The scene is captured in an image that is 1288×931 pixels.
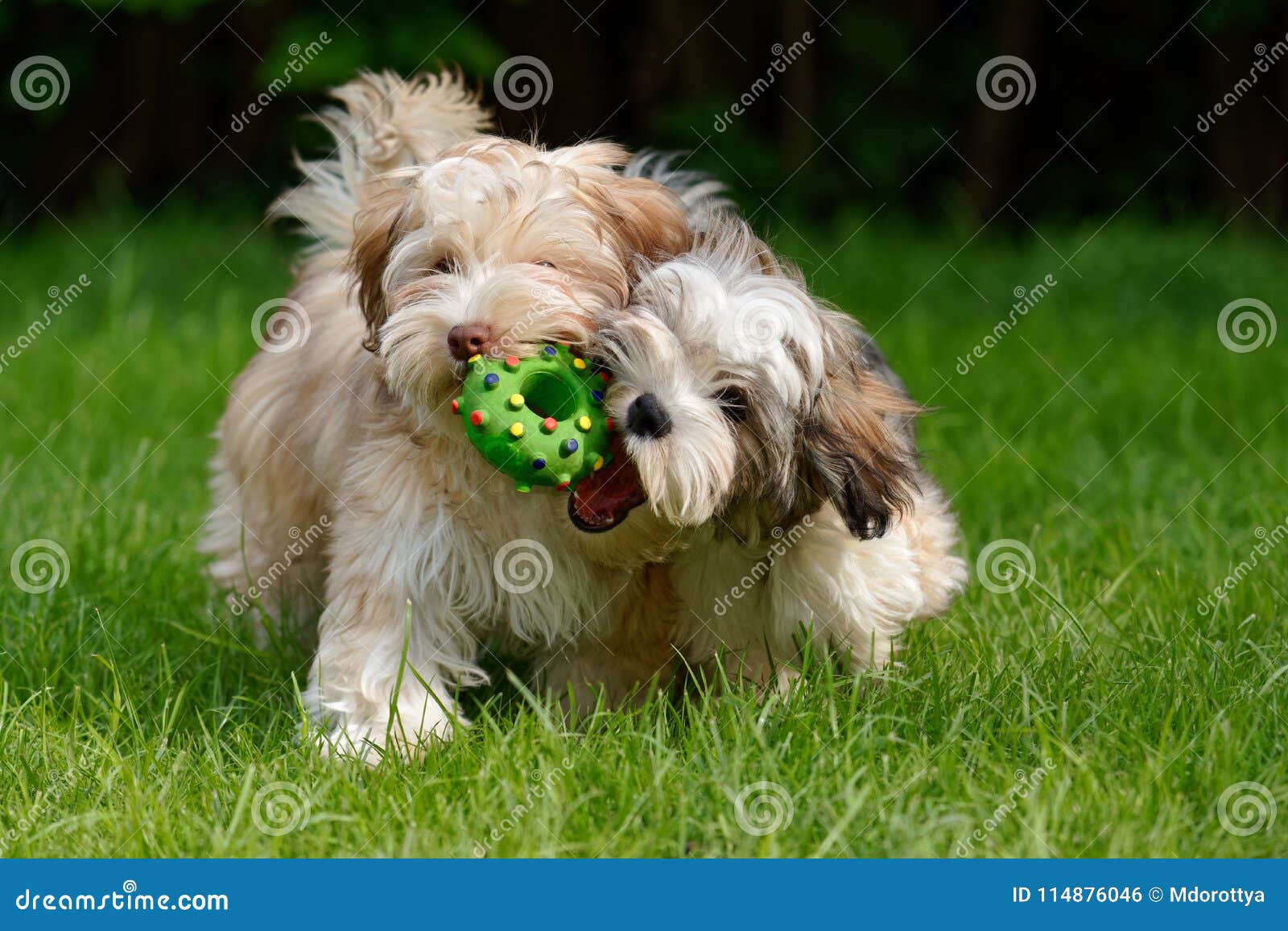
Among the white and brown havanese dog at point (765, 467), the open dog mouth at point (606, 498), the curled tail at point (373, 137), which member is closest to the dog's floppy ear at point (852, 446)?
the white and brown havanese dog at point (765, 467)

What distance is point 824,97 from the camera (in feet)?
32.7

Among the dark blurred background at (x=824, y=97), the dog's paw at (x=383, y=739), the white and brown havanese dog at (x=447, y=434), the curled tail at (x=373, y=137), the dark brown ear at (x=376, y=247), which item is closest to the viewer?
the white and brown havanese dog at (x=447, y=434)

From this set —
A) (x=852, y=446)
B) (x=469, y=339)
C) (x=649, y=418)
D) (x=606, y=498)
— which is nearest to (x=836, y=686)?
(x=852, y=446)

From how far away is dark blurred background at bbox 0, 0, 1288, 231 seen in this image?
9578 millimetres

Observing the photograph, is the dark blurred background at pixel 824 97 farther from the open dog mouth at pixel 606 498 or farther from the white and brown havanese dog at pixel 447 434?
the open dog mouth at pixel 606 498

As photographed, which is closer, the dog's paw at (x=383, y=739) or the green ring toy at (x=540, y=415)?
the green ring toy at (x=540, y=415)

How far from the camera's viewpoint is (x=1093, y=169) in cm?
1016

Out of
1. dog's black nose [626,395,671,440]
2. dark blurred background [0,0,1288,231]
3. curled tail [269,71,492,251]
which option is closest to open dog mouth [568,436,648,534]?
dog's black nose [626,395,671,440]

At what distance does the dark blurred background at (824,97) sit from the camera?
31.4 ft

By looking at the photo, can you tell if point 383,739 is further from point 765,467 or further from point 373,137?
point 373,137

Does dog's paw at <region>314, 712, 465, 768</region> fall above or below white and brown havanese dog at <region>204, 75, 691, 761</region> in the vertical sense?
below

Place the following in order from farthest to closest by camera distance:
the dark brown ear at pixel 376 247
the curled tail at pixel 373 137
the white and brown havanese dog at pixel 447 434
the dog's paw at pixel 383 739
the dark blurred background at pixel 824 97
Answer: the dark blurred background at pixel 824 97 → the curled tail at pixel 373 137 → the dark brown ear at pixel 376 247 → the dog's paw at pixel 383 739 → the white and brown havanese dog at pixel 447 434

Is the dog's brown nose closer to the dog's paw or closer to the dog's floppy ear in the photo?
the dog's floppy ear

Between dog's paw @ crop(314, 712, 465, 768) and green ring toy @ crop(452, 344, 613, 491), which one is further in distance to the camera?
dog's paw @ crop(314, 712, 465, 768)
